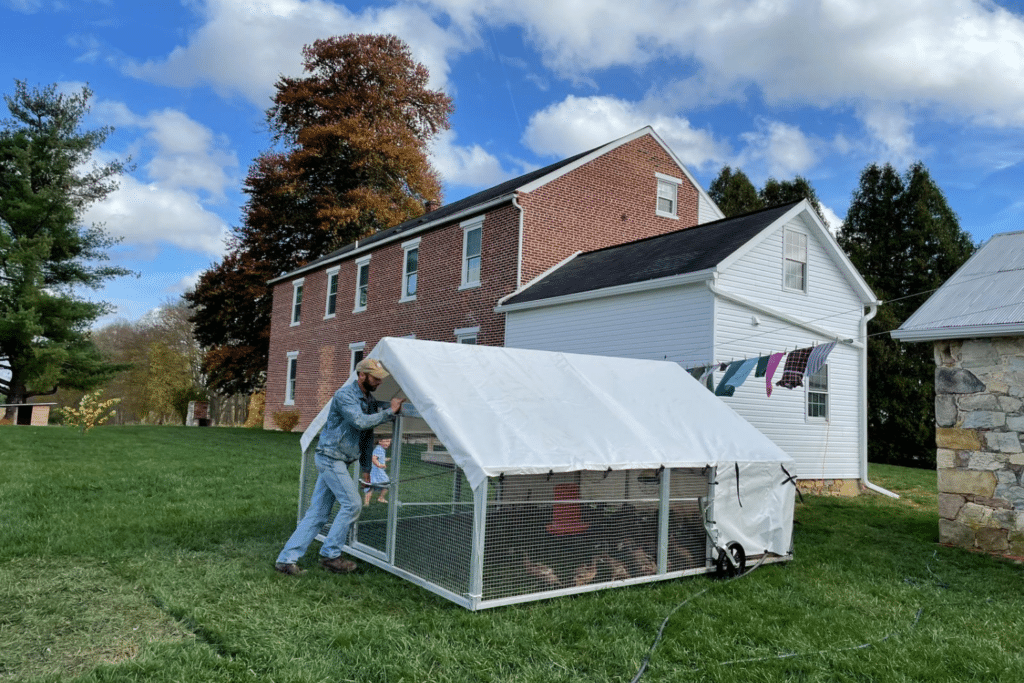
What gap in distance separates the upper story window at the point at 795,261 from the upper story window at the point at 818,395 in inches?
68.1

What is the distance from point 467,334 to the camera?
17406 millimetres

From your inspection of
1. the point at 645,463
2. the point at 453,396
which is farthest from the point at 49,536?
the point at 645,463

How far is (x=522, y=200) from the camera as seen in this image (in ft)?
54.4

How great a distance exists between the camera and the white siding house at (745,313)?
12.4 metres

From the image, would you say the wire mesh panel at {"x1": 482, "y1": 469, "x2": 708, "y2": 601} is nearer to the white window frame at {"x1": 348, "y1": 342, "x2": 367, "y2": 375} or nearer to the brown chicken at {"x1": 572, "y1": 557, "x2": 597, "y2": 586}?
the brown chicken at {"x1": 572, "y1": 557, "x2": 597, "y2": 586}

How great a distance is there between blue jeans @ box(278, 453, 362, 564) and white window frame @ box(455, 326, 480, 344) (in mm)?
11001

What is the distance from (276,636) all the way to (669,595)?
301 centimetres

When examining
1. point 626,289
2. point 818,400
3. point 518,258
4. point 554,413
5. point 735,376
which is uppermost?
point 518,258

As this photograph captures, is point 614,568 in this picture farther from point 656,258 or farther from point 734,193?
point 734,193

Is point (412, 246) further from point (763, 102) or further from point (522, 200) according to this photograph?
point (763, 102)

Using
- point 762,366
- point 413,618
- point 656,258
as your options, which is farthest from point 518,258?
point 413,618

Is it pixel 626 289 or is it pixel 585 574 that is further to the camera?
pixel 626 289

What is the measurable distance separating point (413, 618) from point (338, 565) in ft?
4.44

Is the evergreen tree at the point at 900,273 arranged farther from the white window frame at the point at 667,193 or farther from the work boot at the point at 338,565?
the work boot at the point at 338,565
